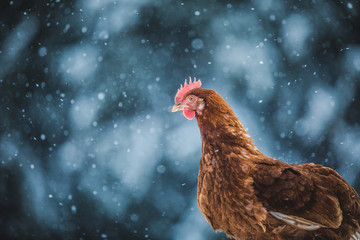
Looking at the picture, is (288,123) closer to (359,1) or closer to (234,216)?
(234,216)

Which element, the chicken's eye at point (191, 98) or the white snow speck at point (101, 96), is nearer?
Answer: the chicken's eye at point (191, 98)

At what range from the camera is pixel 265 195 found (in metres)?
0.79

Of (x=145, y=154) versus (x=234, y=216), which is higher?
(x=145, y=154)

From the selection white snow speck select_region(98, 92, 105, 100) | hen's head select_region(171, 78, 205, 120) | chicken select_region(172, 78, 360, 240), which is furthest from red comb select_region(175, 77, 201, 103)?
white snow speck select_region(98, 92, 105, 100)

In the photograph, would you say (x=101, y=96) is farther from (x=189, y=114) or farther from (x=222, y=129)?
(x=222, y=129)

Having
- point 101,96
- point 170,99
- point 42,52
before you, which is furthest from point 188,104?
point 42,52

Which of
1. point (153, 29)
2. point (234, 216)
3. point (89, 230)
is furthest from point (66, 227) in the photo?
point (153, 29)

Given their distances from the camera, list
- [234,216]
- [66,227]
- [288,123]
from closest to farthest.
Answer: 1. [234,216]
2. [288,123]
3. [66,227]

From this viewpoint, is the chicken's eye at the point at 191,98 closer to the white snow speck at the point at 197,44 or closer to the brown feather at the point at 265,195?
the brown feather at the point at 265,195

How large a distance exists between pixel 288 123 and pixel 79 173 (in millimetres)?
846

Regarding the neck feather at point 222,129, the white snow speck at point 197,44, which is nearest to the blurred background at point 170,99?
the white snow speck at point 197,44

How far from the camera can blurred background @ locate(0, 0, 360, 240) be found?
1017 mm

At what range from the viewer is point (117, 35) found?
42.9 inches

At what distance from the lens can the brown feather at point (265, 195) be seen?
2.55 ft
